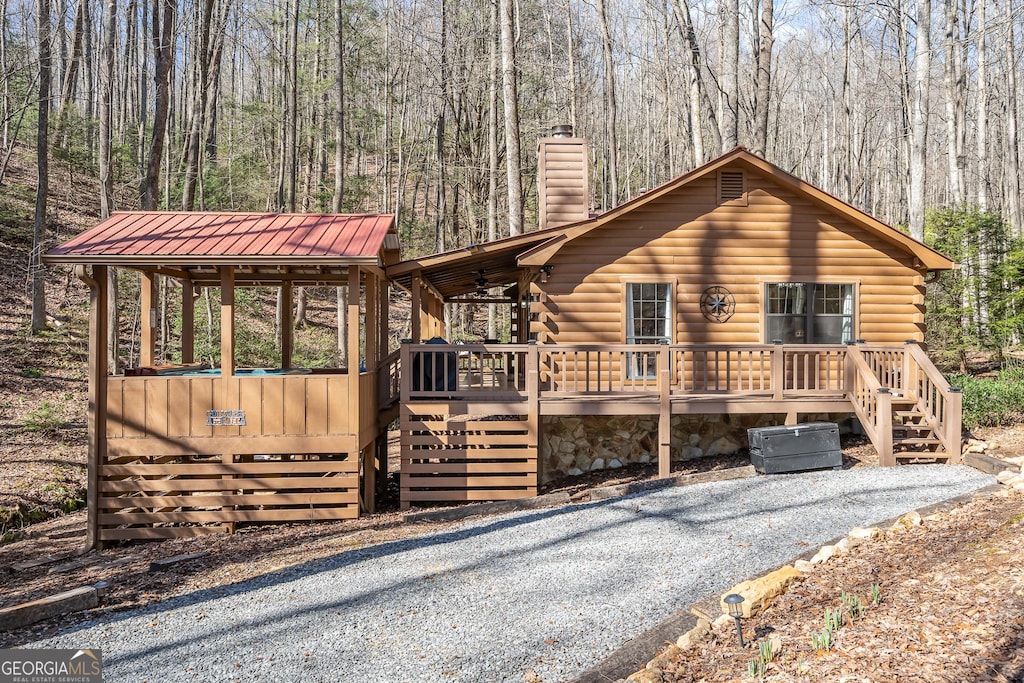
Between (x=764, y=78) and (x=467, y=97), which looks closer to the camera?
(x=764, y=78)

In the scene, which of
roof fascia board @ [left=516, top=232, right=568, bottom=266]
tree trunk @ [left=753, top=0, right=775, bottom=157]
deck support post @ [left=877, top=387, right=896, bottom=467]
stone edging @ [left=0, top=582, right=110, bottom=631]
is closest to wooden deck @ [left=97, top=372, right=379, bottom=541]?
stone edging @ [left=0, top=582, right=110, bottom=631]

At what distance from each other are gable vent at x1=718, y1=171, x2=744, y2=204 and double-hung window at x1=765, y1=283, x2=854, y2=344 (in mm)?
1679

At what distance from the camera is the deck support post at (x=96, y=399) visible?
28.7ft

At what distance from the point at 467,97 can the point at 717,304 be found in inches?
672

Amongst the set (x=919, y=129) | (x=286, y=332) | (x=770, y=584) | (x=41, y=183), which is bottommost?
(x=770, y=584)

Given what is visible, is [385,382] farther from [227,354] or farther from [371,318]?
[227,354]

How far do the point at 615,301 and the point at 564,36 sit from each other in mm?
18800

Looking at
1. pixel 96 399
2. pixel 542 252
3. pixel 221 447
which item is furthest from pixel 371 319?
pixel 96 399

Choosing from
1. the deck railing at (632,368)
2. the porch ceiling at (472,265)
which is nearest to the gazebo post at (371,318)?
the deck railing at (632,368)

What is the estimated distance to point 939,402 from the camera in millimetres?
9664

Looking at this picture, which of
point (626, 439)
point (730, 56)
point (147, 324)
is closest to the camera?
point (147, 324)

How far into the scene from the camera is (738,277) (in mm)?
11516

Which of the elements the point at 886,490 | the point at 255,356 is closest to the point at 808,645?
the point at 886,490

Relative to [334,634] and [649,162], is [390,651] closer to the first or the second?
[334,634]
